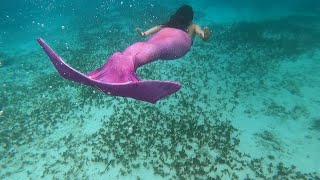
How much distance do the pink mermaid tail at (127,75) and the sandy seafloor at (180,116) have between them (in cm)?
507

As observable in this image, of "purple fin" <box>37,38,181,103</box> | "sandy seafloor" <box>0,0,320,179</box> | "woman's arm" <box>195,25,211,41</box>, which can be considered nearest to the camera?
"purple fin" <box>37,38,181,103</box>

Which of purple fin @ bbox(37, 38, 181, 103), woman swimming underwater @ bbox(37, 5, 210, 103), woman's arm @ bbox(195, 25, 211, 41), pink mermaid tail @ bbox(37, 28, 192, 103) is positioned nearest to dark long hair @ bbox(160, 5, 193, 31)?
woman's arm @ bbox(195, 25, 211, 41)

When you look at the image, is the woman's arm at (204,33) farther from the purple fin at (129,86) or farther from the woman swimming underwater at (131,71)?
the purple fin at (129,86)

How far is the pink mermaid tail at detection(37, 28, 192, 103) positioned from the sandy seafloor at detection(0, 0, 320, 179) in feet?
16.6

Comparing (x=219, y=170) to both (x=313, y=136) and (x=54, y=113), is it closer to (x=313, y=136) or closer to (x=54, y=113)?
(x=313, y=136)

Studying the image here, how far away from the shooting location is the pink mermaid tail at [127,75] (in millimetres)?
5039

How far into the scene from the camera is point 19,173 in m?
10.0

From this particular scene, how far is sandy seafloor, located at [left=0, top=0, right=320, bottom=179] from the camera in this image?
996cm

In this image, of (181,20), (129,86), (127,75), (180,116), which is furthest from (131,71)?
(180,116)

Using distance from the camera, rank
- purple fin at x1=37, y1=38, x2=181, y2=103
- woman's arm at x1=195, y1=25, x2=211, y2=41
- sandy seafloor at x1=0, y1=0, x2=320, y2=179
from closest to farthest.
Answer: purple fin at x1=37, y1=38, x2=181, y2=103 → woman's arm at x1=195, y1=25, x2=211, y2=41 → sandy seafloor at x1=0, y1=0, x2=320, y2=179

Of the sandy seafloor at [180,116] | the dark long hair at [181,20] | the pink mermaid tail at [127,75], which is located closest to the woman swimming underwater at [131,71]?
the pink mermaid tail at [127,75]

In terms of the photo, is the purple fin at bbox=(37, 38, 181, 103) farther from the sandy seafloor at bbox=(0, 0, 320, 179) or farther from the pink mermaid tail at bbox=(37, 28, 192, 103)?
the sandy seafloor at bbox=(0, 0, 320, 179)

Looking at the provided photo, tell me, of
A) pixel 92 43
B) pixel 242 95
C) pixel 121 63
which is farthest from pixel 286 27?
pixel 121 63

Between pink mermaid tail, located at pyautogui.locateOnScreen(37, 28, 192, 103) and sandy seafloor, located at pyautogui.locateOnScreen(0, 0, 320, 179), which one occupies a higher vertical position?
pink mermaid tail, located at pyautogui.locateOnScreen(37, 28, 192, 103)
